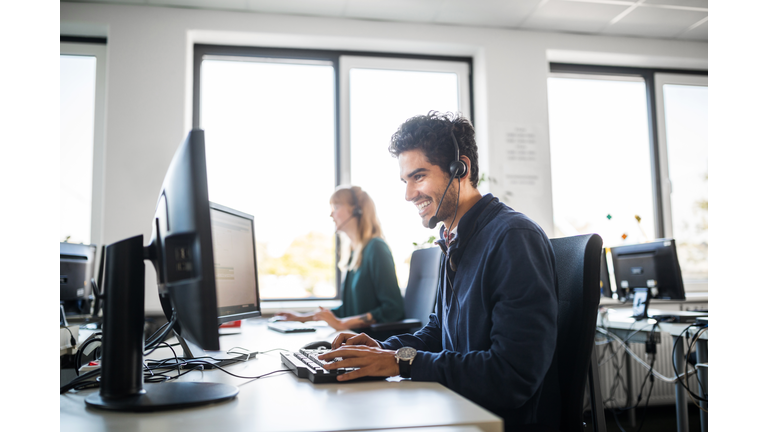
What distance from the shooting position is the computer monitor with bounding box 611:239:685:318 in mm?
2502

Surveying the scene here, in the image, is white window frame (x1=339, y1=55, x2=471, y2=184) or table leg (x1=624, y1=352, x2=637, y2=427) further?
white window frame (x1=339, y1=55, x2=471, y2=184)

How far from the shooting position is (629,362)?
337 cm

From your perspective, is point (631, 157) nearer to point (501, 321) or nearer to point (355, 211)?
point (355, 211)

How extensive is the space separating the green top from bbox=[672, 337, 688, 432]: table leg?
1260 millimetres

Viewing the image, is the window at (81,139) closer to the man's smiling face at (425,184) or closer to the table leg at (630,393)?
the man's smiling face at (425,184)

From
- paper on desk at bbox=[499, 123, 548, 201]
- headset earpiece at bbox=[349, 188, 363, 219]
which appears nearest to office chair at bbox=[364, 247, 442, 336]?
headset earpiece at bbox=[349, 188, 363, 219]

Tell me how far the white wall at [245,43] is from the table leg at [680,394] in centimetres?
141

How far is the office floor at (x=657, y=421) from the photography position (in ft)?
10.1

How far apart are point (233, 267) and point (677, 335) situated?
1.99 m

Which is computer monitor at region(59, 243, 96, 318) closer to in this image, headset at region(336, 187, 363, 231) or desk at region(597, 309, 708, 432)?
headset at region(336, 187, 363, 231)

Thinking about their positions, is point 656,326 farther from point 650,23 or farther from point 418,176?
point 650,23

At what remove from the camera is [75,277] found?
2.22 meters
